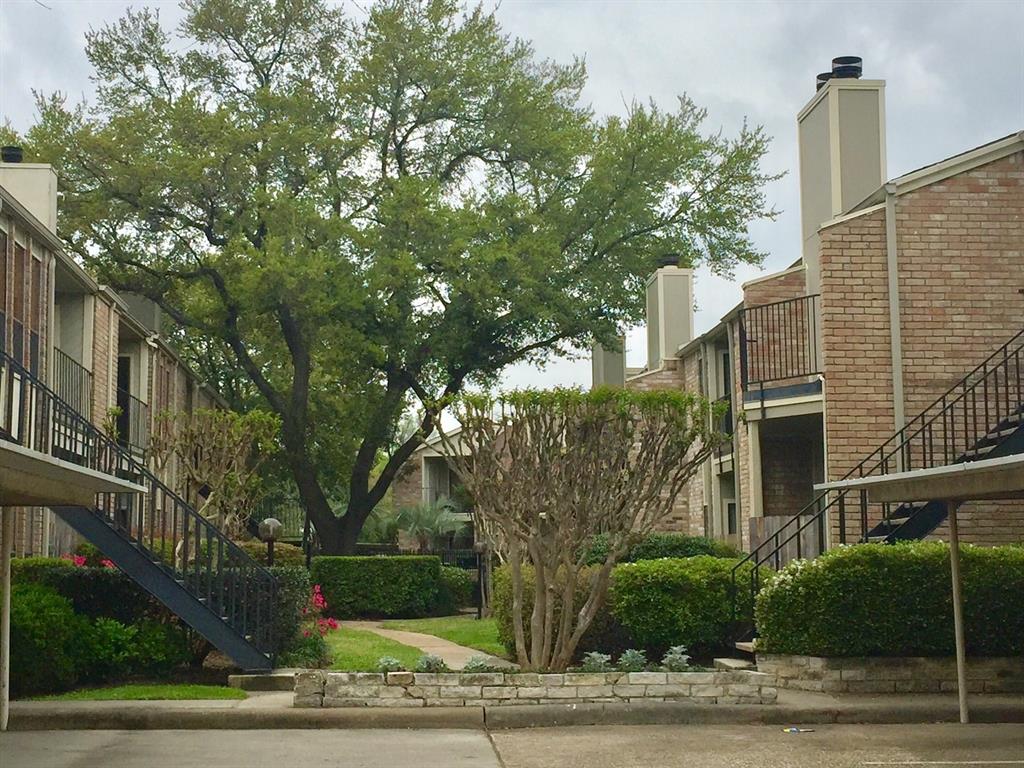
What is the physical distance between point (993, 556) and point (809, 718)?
3.09m

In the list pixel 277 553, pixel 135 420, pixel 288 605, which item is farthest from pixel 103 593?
pixel 135 420

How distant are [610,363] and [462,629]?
14695 millimetres

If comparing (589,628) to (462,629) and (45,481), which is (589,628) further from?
(462,629)

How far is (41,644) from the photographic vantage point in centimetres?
1370

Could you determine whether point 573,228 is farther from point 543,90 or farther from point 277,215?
point 277,215

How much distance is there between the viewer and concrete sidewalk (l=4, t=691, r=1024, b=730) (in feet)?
41.2

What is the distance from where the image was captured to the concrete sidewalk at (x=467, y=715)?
12562 millimetres

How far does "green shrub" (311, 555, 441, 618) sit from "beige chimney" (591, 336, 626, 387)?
9617mm

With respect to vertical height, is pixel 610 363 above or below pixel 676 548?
above

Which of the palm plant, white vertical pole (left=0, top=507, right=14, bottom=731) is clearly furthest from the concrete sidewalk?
the palm plant

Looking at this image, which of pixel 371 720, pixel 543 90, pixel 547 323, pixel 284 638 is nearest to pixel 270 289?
pixel 547 323

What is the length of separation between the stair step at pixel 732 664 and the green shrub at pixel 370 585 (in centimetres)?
1350

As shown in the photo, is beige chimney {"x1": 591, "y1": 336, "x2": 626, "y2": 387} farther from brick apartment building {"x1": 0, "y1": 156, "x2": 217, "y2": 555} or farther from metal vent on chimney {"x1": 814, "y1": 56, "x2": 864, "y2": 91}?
metal vent on chimney {"x1": 814, "y1": 56, "x2": 864, "y2": 91}

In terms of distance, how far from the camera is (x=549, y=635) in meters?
14.6
